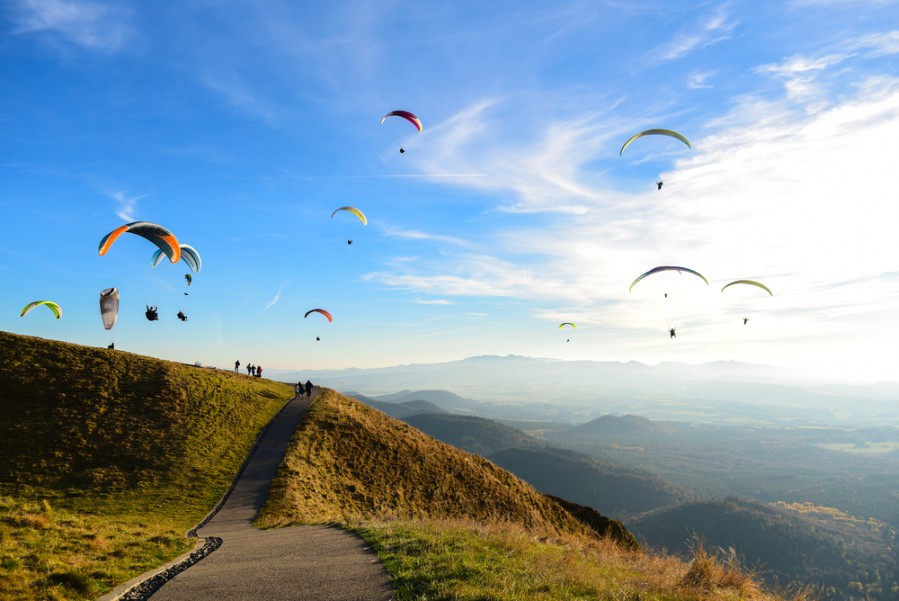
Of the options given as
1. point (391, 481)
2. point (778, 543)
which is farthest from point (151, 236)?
point (778, 543)

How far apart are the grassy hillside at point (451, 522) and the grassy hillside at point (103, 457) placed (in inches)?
225

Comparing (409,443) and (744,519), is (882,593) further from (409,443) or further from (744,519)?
(409,443)

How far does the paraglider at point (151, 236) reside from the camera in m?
25.2

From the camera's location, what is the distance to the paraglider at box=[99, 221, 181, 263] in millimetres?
25203

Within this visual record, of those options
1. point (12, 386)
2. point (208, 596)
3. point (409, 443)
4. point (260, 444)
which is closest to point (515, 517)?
point (409, 443)

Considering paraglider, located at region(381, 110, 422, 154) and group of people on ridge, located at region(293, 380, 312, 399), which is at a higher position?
paraglider, located at region(381, 110, 422, 154)

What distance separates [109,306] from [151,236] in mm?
8198

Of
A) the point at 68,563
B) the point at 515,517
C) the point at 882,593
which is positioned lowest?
the point at 882,593

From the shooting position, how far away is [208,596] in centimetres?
923

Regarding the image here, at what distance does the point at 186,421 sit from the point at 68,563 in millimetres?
27524

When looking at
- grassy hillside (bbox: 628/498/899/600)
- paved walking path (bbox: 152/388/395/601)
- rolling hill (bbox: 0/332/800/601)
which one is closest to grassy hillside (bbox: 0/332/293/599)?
rolling hill (bbox: 0/332/800/601)

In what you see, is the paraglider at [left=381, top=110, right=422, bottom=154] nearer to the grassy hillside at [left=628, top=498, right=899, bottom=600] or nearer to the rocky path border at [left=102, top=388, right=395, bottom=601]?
the rocky path border at [left=102, top=388, right=395, bottom=601]

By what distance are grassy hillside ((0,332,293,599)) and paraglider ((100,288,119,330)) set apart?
26.0 feet

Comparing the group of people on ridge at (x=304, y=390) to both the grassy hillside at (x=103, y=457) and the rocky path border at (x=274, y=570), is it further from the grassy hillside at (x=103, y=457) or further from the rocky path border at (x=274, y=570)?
the rocky path border at (x=274, y=570)
